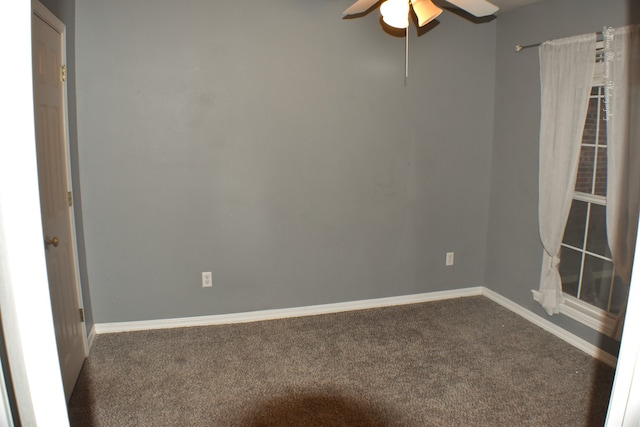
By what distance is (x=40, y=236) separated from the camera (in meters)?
0.57

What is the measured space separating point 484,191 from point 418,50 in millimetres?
1382

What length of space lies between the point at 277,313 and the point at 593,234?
2.45m

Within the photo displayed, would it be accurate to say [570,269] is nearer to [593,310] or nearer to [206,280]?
[593,310]

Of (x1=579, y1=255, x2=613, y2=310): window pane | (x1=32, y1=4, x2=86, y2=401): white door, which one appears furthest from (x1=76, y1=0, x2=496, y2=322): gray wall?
(x1=579, y1=255, x2=613, y2=310): window pane

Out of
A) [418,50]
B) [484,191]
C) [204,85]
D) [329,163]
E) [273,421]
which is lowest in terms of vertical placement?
[273,421]

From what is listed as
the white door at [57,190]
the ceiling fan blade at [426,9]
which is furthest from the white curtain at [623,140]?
the white door at [57,190]

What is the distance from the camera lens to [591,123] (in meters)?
3.01

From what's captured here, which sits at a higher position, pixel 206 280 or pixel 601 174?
pixel 601 174

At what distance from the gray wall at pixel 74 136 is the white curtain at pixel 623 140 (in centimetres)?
332

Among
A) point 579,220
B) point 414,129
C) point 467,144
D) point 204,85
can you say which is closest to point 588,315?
point 579,220

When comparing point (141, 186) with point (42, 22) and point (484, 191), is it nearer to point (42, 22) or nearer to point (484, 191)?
point (42, 22)

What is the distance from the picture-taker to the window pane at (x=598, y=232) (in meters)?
2.99

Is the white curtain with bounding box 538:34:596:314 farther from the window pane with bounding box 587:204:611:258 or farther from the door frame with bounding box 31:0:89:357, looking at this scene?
the door frame with bounding box 31:0:89:357

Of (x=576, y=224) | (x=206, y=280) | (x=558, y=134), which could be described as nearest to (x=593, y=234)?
(x=576, y=224)
